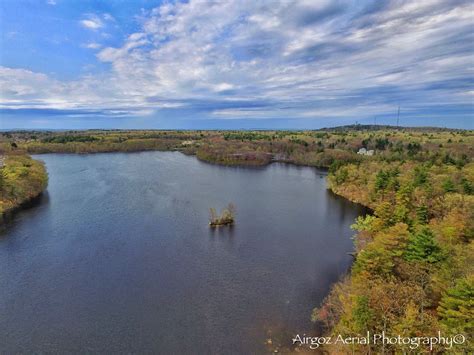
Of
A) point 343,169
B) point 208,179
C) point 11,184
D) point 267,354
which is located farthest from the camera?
point 208,179

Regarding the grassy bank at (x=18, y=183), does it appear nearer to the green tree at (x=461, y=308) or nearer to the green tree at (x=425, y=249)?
the green tree at (x=425, y=249)

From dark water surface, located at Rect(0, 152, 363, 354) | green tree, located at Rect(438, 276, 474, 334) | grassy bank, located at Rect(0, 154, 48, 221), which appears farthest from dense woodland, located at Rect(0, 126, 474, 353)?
dark water surface, located at Rect(0, 152, 363, 354)

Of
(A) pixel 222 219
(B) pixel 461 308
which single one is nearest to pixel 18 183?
(A) pixel 222 219

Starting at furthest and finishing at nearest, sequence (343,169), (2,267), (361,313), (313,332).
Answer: (343,169), (2,267), (313,332), (361,313)

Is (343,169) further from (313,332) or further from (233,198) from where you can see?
(313,332)

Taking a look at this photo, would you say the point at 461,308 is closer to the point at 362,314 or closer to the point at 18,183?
the point at 362,314

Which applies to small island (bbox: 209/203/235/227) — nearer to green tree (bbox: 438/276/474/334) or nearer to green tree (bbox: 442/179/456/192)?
green tree (bbox: 442/179/456/192)

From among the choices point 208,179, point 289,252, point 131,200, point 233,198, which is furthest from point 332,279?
point 208,179

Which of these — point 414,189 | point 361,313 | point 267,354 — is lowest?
point 267,354
